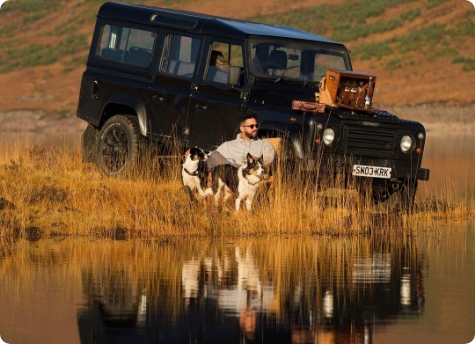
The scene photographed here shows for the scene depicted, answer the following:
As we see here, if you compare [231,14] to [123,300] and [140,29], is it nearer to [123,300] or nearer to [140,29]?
[140,29]

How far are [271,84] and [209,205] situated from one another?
242cm

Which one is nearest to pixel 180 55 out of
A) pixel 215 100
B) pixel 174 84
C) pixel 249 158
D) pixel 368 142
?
pixel 174 84

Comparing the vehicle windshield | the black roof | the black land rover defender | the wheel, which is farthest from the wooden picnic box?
the wheel

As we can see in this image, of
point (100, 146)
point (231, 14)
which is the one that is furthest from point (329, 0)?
point (100, 146)

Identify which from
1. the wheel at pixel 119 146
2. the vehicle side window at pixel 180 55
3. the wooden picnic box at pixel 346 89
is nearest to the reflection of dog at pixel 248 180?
the wooden picnic box at pixel 346 89

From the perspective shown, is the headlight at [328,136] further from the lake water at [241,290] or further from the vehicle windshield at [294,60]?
the lake water at [241,290]

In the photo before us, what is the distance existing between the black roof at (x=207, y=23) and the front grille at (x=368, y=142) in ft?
6.25

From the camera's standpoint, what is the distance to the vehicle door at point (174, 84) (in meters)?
18.9

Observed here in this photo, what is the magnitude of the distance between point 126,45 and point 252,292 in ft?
30.1

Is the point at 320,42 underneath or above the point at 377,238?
above

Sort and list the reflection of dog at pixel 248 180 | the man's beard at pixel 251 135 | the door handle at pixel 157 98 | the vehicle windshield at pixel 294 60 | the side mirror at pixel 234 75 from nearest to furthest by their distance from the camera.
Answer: the reflection of dog at pixel 248 180
the man's beard at pixel 251 135
the side mirror at pixel 234 75
the vehicle windshield at pixel 294 60
the door handle at pixel 157 98

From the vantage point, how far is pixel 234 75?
17906mm

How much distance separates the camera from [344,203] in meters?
17.0

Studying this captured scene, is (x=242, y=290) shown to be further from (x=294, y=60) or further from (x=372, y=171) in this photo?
(x=294, y=60)
